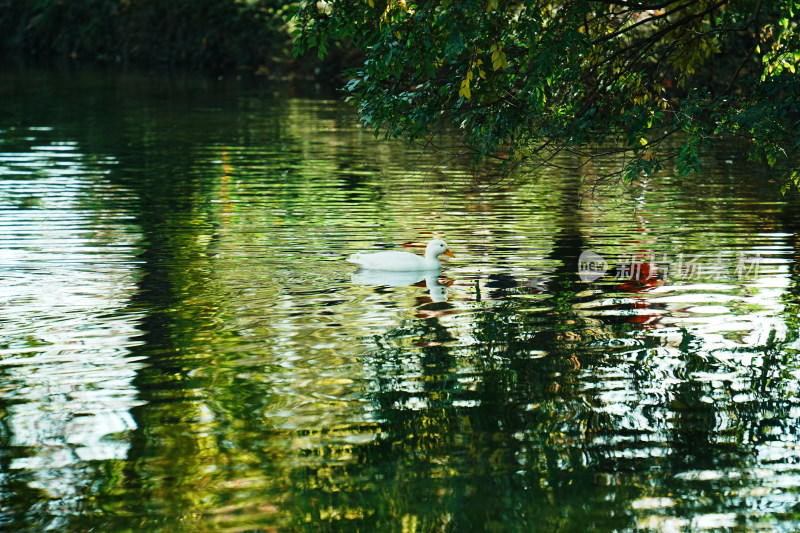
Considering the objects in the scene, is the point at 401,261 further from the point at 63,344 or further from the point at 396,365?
the point at 63,344

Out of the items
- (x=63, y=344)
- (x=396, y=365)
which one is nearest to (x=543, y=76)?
(x=396, y=365)

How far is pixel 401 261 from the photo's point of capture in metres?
12.0

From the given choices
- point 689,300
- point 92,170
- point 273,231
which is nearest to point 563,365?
point 689,300

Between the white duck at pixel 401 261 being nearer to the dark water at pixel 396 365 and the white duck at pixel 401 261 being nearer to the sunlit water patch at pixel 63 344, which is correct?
the dark water at pixel 396 365

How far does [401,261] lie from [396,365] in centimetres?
332

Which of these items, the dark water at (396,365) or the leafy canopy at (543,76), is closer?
the dark water at (396,365)

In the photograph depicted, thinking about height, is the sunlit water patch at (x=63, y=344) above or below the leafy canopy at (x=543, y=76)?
below

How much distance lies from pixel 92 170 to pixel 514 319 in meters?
12.7

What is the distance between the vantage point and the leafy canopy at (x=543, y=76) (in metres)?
10.2

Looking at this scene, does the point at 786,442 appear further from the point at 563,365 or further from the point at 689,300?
the point at 689,300

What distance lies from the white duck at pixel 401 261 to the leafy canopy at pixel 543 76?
120 centimetres

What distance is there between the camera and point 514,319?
10180mm

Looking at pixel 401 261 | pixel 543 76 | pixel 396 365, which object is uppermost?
pixel 543 76

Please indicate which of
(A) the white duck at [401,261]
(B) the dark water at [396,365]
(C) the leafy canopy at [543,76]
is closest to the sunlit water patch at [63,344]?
(B) the dark water at [396,365]
